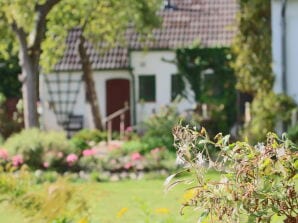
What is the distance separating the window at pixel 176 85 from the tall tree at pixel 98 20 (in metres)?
4.40

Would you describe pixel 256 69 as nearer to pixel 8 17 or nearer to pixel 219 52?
pixel 8 17

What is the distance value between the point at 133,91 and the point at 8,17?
13294 millimetres

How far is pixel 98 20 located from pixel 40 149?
31.5 feet

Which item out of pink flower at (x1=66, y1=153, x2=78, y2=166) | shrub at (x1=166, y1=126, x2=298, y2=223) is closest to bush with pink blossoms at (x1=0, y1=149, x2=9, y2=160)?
pink flower at (x1=66, y1=153, x2=78, y2=166)

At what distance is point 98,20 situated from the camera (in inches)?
1098

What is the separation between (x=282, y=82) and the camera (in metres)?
21.2

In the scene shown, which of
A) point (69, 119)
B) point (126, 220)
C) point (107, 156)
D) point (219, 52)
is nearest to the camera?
point (126, 220)

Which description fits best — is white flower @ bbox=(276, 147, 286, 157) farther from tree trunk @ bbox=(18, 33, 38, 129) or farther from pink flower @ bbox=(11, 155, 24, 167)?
tree trunk @ bbox=(18, 33, 38, 129)

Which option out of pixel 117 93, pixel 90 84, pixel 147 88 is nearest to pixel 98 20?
pixel 90 84

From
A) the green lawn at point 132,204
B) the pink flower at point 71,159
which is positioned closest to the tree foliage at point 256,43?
the green lawn at point 132,204

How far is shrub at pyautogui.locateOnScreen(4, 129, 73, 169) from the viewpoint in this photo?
1895cm

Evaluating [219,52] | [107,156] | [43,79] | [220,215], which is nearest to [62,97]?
[43,79]

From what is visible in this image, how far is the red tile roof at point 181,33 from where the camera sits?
3353 centimetres

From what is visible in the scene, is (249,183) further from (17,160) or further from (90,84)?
(90,84)
